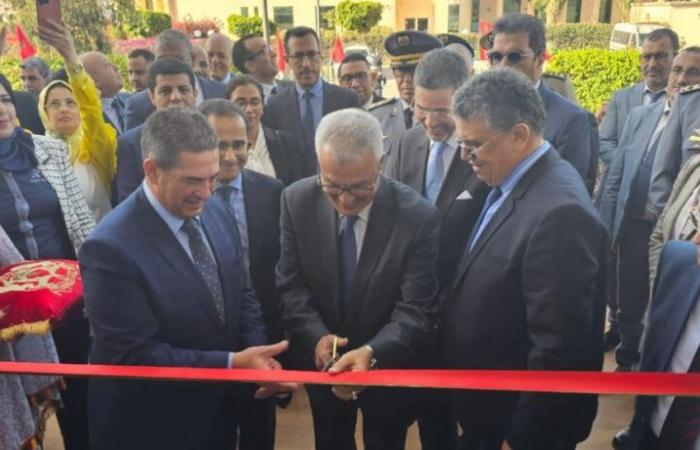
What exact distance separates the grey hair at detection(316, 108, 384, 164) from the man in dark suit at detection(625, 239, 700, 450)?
1150 mm

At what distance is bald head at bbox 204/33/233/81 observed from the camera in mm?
6625

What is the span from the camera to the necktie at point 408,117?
4288 millimetres

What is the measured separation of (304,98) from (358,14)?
2819 cm

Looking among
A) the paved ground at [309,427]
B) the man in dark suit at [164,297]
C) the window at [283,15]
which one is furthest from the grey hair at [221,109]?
the window at [283,15]

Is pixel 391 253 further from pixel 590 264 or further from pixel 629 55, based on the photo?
pixel 629 55

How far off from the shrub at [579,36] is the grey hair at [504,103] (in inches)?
1199

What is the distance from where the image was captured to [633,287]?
4.09 meters

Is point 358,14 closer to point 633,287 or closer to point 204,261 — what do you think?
point 633,287

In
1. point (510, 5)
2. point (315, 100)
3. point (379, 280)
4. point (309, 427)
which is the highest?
point (510, 5)

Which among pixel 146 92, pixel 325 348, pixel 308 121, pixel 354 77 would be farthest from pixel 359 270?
pixel 354 77

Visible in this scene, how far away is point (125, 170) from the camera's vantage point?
3410 mm

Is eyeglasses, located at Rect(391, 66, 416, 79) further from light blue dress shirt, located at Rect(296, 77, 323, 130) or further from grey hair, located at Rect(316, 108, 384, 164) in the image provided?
grey hair, located at Rect(316, 108, 384, 164)

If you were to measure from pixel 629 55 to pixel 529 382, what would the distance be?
13.5 meters

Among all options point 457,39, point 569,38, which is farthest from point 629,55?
point 569,38
